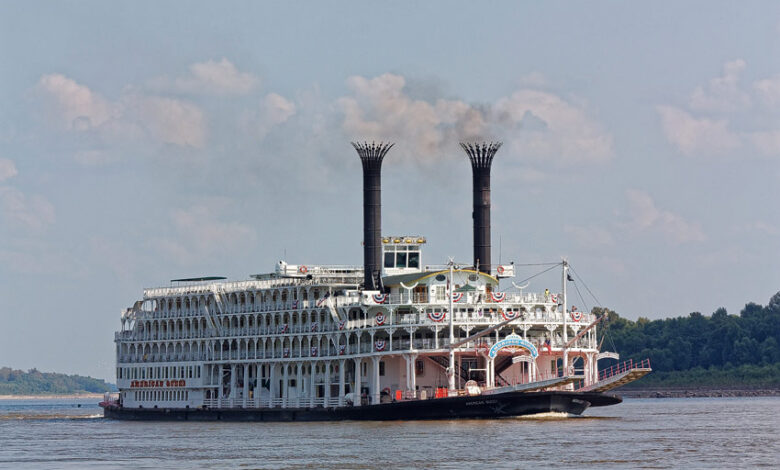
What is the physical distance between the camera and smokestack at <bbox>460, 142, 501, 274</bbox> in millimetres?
98250

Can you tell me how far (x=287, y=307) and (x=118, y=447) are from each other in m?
22.9

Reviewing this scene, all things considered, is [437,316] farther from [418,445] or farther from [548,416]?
[418,445]

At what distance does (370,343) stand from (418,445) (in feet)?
72.8

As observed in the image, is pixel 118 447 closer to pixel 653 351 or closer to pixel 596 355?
pixel 596 355

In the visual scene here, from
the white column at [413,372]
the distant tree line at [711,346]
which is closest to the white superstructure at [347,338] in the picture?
the white column at [413,372]

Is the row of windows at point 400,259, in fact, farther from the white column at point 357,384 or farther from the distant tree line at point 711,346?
the distant tree line at point 711,346

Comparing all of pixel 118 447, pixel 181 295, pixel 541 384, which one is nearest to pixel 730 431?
pixel 541 384

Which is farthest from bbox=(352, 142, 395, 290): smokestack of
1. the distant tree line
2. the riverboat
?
the distant tree line

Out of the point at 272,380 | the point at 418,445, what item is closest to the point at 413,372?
the point at 272,380

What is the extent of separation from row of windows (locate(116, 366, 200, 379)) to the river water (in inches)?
347

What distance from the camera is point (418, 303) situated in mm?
86000

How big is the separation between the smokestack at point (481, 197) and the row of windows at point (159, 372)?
20.4 meters

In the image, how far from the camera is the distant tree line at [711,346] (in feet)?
573

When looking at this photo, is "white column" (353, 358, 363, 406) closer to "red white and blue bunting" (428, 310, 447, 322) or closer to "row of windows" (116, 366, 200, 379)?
"red white and blue bunting" (428, 310, 447, 322)
